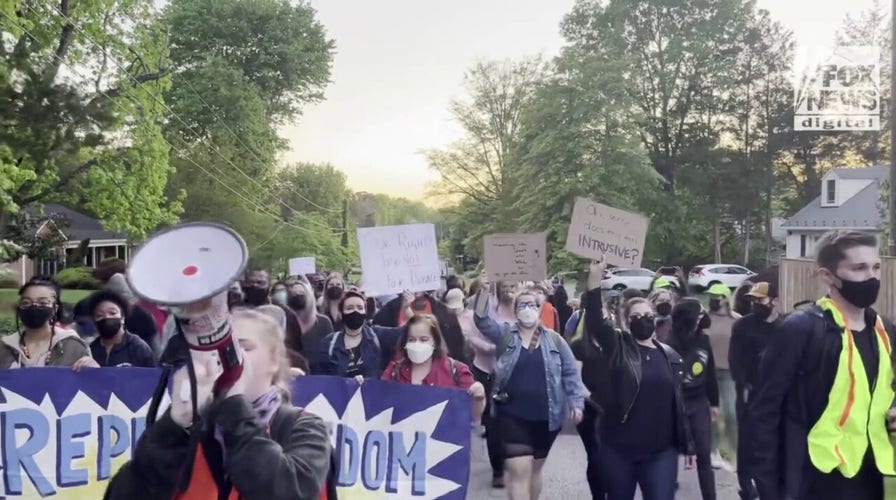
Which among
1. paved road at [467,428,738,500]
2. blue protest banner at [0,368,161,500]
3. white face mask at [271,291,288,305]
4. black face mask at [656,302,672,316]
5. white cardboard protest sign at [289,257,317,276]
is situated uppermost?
white cardboard protest sign at [289,257,317,276]

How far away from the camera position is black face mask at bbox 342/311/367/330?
655 centimetres

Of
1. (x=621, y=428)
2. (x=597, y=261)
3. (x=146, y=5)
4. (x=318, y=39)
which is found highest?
(x=318, y=39)

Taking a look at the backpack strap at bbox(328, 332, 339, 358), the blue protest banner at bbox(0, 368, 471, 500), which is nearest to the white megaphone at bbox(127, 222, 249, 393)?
the blue protest banner at bbox(0, 368, 471, 500)

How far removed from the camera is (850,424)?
3.50 meters

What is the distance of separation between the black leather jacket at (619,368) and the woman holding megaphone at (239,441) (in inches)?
129

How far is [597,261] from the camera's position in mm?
5641

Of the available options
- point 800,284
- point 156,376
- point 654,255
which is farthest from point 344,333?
point 654,255

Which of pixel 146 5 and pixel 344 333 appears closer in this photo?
pixel 344 333

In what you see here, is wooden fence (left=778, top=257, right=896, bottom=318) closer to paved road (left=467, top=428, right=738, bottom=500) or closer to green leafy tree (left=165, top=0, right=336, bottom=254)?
paved road (left=467, top=428, right=738, bottom=500)

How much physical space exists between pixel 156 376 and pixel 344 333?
4.91ft

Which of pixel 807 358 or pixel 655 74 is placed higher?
pixel 655 74

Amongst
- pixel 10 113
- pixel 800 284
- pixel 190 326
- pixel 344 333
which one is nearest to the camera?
pixel 190 326

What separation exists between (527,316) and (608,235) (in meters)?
0.76

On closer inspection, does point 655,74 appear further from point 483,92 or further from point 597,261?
point 597,261
